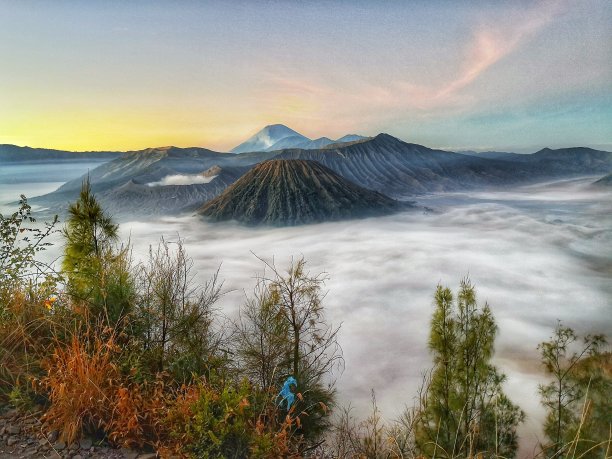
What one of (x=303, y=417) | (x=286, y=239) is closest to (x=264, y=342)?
(x=303, y=417)

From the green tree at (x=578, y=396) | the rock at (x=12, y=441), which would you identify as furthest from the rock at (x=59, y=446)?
the green tree at (x=578, y=396)

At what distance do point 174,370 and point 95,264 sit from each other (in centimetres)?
176

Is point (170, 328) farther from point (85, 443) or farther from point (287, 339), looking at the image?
point (85, 443)

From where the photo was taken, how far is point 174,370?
313cm

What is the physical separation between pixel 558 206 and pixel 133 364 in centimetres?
2149

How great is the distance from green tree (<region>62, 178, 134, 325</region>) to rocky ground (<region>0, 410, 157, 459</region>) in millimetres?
1031

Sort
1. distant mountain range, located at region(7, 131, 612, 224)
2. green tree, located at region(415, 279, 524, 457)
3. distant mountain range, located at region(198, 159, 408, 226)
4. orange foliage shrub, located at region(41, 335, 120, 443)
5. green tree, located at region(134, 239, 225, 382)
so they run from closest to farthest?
orange foliage shrub, located at region(41, 335, 120, 443) → green tree, located at region(134, 239, 225, 382) → green tree, located at region(415, 279, 524, 457) → distant mountain range, located at region(7, 131, 612, 224) → distant mountain range, located at region(198, 159, 408, 226)

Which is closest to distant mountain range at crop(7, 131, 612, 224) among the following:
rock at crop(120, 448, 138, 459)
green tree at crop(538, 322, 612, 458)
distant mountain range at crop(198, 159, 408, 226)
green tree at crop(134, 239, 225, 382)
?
distant mountain range at crop(198, 159, 408, 226)

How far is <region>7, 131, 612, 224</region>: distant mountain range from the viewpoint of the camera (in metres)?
14.4

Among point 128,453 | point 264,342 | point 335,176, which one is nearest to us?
point 128,453

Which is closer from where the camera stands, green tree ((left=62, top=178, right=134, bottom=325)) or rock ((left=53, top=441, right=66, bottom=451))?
rock ((left=53, top=441, right=66, bottom=451))

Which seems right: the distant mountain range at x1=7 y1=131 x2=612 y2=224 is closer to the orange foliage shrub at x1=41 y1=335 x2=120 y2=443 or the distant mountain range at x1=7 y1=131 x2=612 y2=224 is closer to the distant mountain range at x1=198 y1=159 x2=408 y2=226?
the distant mountain range at x1=198 y1=159 x2=408 y2=226

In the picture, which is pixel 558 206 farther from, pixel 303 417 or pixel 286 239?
pixel 303 417

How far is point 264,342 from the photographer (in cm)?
575
